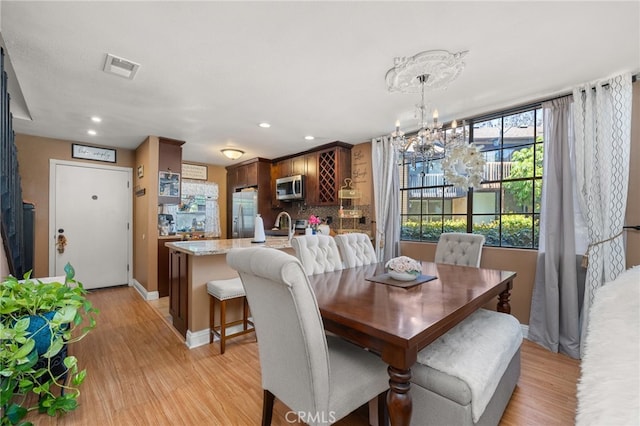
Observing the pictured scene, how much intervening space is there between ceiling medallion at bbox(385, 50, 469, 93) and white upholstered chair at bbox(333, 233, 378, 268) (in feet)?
4.51

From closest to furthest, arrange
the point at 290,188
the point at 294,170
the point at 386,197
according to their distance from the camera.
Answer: the point at 386,197
the point at 290,188
the point at 294,170

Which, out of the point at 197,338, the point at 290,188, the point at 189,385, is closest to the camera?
the point at 189,385

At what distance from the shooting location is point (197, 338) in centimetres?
282

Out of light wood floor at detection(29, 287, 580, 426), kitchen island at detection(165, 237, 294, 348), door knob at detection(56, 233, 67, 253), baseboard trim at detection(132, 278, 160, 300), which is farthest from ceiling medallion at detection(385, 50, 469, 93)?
door knob at detection(56, 233, 67, 253)

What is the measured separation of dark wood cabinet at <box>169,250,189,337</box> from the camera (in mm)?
2939

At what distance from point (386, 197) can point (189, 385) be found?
3.15 m

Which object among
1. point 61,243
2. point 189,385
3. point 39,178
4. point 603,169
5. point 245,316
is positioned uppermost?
point 39,178

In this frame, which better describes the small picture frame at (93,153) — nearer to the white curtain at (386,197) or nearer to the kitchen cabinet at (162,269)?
the kitchen cabinet at (162,269)

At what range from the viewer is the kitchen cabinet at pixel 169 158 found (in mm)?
4348

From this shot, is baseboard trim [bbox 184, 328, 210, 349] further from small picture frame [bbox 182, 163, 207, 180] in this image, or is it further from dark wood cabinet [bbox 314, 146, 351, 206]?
small picture frame [bbox 182, 163, 207, 180]

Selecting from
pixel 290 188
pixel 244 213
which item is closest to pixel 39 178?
pixel 244 213

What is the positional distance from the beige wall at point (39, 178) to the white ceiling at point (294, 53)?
1.10m

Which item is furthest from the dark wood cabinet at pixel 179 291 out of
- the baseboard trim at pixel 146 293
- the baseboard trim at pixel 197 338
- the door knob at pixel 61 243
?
the door knob at pixel 61 243

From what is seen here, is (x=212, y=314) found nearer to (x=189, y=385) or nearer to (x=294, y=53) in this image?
(x=189, y=385)
